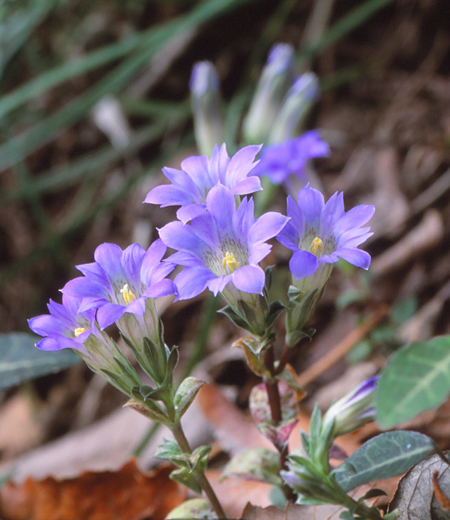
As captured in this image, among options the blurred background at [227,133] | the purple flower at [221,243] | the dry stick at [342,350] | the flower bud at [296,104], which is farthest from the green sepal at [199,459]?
the flower bud at [296,104]

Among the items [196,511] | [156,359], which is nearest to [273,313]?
[156,359]

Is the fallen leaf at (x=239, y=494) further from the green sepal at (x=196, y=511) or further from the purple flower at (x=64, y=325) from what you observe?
the purple flower at (x=64, y=325)

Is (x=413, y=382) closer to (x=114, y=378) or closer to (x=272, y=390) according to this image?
(x=272, y=390)

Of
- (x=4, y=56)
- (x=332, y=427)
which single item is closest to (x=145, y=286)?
(x=332, y=427)

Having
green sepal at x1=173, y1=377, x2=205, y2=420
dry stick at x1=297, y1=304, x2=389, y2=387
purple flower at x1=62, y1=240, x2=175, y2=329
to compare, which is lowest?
dry stick at x1=297, y1=304, x2=389, y2=387

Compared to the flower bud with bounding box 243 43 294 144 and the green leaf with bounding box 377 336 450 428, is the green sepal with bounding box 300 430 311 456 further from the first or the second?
the flower bud with bounding box 243 43 294 144

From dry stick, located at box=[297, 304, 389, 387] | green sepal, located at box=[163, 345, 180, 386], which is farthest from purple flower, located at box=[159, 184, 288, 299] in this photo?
dry stick, located at box=[297, 304, 389, 387]
